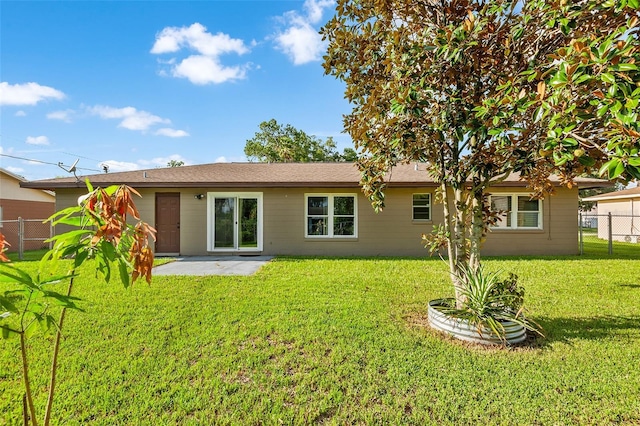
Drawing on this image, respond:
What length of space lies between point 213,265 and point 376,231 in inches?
224

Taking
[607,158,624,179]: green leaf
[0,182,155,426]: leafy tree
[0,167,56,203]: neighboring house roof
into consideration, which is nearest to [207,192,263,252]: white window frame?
[0,182,155,426]: leafy tree

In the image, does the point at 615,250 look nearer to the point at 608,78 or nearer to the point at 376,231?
the point at 376,231

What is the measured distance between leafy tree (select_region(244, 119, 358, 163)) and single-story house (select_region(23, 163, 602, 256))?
20.0 m

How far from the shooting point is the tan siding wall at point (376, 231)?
36.6 feet

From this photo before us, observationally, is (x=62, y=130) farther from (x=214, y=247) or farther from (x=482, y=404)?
(x=482, y=404)

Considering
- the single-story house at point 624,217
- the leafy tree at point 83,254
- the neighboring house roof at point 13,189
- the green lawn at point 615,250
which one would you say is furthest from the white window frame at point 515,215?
the neighboring house roof at point 13,189


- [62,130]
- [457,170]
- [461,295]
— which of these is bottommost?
[461,295]

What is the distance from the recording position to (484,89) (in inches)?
156

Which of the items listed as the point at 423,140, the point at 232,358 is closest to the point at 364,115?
Result: the point at 423,140

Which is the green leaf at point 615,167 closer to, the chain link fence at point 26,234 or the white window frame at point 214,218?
the white window frame at point 214,218

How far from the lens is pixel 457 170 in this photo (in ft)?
14.4

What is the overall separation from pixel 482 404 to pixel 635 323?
3.78 m

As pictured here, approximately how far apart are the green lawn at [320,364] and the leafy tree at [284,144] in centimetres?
2655

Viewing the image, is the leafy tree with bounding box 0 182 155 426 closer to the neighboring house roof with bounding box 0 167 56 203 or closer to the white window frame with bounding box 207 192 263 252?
the white window frame with bounding box 207 192 263 252
